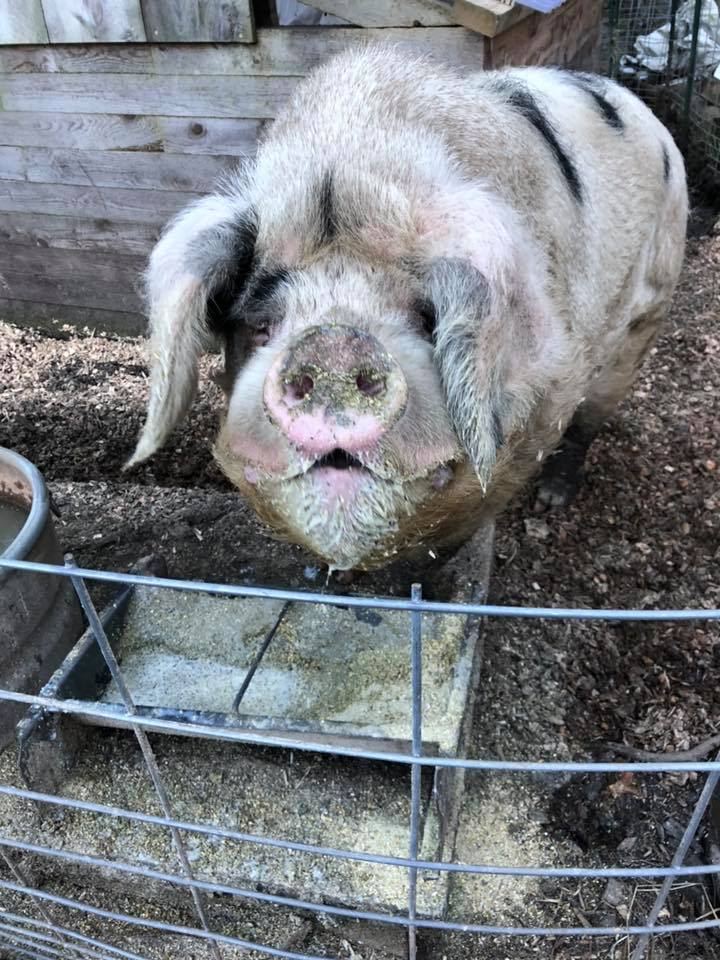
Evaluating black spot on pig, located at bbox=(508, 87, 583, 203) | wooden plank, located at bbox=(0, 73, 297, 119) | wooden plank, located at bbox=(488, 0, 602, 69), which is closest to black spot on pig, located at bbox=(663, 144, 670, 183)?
wooden plank, located at bbox=(488, 0, 602, 69)

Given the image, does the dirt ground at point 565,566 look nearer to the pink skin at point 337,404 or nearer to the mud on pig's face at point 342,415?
the mud on pig's face at point 342,415

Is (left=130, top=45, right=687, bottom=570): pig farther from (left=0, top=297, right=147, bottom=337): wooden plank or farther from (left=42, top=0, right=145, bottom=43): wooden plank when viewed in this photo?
(left=0, top=297, right=147, bottom=337): wooden plank

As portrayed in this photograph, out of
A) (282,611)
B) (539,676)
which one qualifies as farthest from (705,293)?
(282,611)

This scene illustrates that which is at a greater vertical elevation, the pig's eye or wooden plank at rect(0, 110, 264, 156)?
the pig's eye

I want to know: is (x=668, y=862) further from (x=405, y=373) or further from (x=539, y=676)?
(x=405, y=373)

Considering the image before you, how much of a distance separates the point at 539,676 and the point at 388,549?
95 centimetres

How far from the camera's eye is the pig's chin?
4.95 feet

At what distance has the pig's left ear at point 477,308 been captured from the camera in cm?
154

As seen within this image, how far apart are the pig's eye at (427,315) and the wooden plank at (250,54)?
142 cm

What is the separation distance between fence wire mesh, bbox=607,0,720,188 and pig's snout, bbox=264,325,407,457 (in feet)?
15.8

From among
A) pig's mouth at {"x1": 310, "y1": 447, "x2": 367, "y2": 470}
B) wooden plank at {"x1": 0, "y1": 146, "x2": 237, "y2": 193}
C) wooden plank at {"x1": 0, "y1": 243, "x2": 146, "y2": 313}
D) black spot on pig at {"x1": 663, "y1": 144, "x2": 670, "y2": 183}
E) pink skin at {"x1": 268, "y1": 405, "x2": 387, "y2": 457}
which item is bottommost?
wooden plank at {"x1": 0, "y1": 243, "x2": 146, "y2": 313}

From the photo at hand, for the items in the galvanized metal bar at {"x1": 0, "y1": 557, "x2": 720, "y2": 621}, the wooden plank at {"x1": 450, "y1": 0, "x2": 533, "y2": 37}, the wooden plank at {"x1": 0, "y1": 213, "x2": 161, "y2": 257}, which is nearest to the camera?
the galvanized metal bar at {"x1": 0, "y1": 557, "x2": 720, "y2": 621}

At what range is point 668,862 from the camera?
202cm

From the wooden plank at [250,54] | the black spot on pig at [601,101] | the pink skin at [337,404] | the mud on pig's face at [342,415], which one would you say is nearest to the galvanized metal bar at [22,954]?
the mud on pig's face at [342,415]
